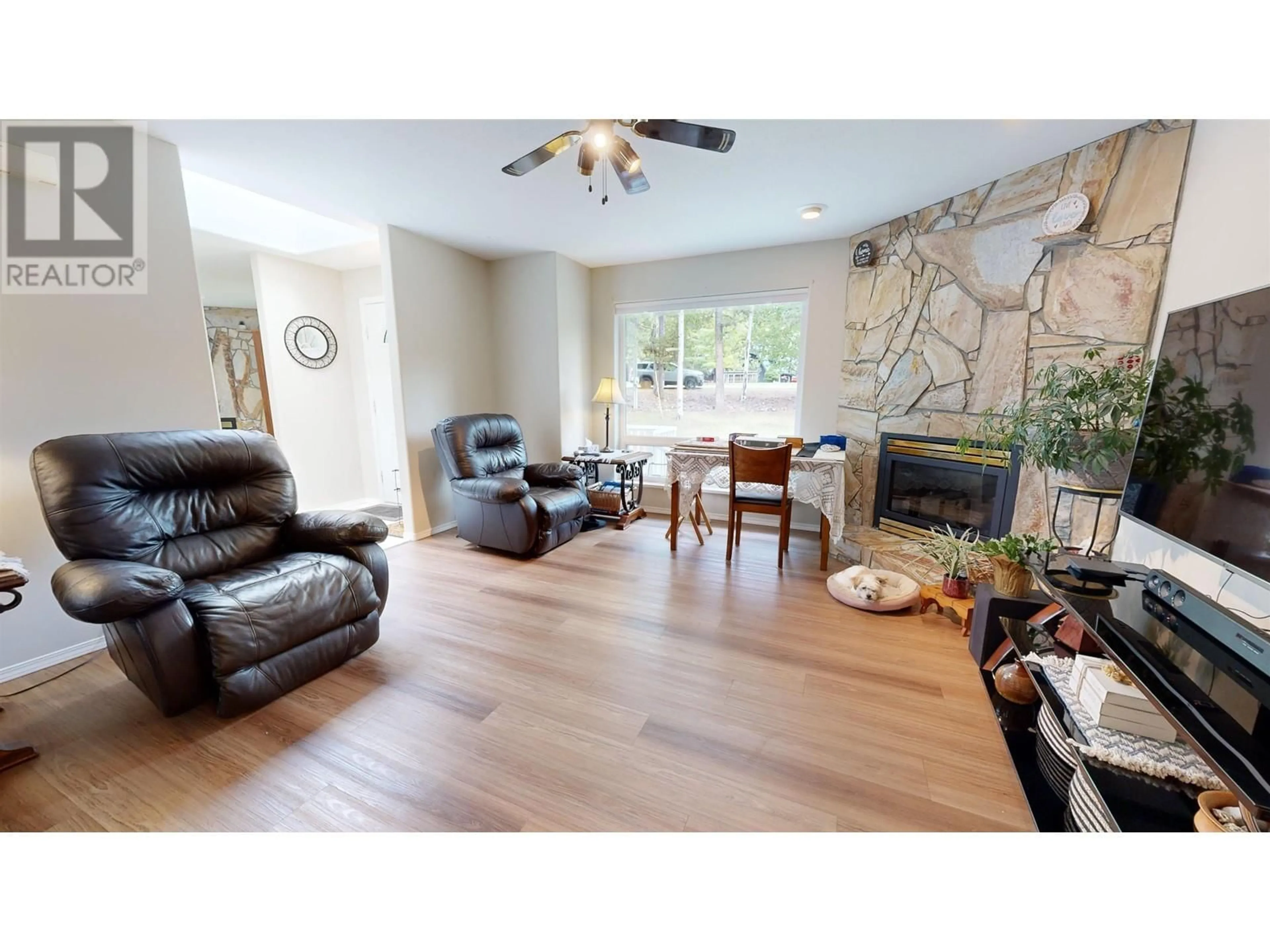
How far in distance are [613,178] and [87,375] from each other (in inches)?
102

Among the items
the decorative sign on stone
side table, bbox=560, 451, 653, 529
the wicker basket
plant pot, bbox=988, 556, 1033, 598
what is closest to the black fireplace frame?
plant pot, bbox=988, 556, 1033, 598

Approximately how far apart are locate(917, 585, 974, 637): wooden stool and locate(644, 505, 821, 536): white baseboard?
1308 millimetres

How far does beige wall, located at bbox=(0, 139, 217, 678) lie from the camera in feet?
5.52

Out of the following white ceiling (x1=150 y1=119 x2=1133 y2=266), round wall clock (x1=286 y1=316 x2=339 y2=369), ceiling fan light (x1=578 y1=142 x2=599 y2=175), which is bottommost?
round wall clock (x1=286 y1=316 x2=339 y2=369)

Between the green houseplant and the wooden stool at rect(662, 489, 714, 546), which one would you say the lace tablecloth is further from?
the green houseplant

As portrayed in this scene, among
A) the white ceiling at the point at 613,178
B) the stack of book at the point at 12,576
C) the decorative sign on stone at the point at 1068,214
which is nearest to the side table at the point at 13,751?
the stack of book at the point at 12,576

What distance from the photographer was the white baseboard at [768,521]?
3730 mm

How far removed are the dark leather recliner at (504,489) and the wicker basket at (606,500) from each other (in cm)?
13

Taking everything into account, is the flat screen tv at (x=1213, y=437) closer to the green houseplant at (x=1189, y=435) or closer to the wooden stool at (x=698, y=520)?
the green houseplant at (x=1189, y=435)

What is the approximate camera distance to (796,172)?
7.63 feet

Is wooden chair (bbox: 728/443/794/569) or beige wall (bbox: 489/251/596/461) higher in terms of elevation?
beige wall (bbox: 489/251/596/461)

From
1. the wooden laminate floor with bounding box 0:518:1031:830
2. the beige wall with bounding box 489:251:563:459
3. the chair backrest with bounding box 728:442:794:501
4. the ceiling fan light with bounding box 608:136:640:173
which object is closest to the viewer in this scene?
the wooden laminate floor with bounding box 0:518:1031:830

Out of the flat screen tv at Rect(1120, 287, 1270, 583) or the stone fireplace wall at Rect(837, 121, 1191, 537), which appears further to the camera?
the stone fireplace wall at Rect(837, 121, 1191, 537)
